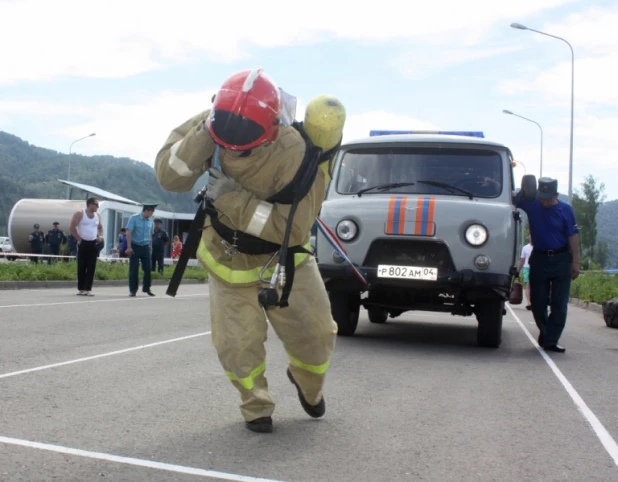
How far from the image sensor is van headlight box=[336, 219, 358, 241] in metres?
8.46

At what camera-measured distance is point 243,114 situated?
387 cm

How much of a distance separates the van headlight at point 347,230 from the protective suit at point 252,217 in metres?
3.97

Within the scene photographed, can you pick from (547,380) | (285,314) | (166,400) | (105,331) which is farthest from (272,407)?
(105,331)

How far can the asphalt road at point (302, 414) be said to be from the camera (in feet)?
12.4

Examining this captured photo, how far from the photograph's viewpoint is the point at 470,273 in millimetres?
8023

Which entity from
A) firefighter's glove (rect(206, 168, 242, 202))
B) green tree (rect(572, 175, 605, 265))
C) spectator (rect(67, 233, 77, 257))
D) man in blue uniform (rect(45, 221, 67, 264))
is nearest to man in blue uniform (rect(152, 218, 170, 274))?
man in blue uniform (rect(45, 221, 67, 264))

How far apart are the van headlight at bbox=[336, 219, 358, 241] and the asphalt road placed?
3.61 feet

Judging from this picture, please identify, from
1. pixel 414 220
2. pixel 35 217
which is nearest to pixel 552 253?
pixel 414 220

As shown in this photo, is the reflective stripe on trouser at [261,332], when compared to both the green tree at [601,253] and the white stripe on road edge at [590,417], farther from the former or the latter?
the green tree at [601,253]

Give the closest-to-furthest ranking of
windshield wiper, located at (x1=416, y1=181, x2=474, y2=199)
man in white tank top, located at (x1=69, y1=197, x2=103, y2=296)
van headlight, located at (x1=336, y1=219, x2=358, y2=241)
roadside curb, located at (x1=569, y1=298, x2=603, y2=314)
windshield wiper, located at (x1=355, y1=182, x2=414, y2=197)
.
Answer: van headlight, located at (x1=336, y1=219, x2=358, y2=241)
windshield wiper, located at (x1=416, y1=181, x2=474, y2=199)
windshield wiper, located at (x1=355, y1=182, x2=414, y2=197)
man in white tank top, located at (x1=69, y1=197, x2=103, y2=296)
roadside curb, located at (x1=569, y1=298, x2=603, y2=314)

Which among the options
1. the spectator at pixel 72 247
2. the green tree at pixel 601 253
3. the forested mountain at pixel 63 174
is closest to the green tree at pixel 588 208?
the green tree at pixel 601 253

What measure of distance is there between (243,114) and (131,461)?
1.63 metres

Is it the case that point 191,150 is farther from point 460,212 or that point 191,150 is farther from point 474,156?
point 474,156

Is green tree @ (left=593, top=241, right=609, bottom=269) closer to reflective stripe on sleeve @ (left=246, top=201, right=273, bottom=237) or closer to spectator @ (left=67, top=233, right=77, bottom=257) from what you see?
spectator @ (left=67, top=233, right=77, bottom=257)
